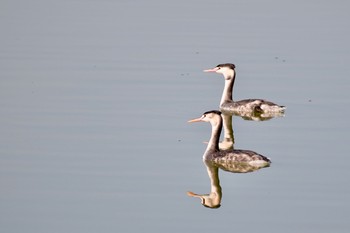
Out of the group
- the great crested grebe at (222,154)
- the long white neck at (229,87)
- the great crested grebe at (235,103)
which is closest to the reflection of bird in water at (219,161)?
the great crested grebe at (222,154)

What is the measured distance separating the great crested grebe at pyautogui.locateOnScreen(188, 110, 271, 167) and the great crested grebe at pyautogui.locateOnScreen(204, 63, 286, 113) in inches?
111

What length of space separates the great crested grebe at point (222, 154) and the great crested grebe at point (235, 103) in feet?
9.25

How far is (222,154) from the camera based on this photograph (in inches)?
613

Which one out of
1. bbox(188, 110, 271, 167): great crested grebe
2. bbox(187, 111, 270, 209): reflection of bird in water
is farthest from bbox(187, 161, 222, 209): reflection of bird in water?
bbox(188, 110, 271, 167): great crested grebe

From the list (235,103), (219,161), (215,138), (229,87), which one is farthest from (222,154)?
(229,87)

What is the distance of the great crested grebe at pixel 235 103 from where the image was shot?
18.7 metres

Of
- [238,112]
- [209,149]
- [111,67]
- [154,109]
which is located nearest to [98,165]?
[209,149]

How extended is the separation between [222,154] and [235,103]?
163 inches

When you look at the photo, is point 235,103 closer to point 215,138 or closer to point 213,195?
point 215,138

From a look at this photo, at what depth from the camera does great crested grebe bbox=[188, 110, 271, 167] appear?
15125mm

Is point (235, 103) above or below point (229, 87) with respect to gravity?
below

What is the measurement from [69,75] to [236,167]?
6138 millimetres

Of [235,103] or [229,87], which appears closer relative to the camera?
[235,103]

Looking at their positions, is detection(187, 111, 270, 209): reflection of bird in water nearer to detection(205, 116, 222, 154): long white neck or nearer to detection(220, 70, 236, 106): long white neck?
detection(205, 116, 222, 154): long white neck
